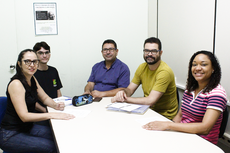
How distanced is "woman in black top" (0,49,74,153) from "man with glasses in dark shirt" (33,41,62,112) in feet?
2.31

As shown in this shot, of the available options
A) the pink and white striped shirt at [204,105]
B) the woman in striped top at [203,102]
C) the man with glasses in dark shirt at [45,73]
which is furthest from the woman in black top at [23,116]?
the pink and white striped shirt at [204,105]

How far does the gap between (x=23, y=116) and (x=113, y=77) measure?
4.68 feet

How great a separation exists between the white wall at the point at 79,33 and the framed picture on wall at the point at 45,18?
6 cm

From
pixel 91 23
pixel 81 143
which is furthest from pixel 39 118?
pixel 91 23

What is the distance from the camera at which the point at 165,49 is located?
9.93 ft

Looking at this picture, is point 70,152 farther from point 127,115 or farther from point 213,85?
point 213,85

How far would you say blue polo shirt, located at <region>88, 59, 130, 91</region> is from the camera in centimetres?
274

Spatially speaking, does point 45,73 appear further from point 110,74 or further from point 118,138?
point 118,138

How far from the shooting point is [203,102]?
1.44 meters

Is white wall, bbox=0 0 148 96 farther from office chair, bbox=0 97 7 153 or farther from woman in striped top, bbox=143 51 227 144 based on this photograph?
woman in striped top, bbox=143 51 227 144

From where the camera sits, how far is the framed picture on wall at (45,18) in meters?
3.04

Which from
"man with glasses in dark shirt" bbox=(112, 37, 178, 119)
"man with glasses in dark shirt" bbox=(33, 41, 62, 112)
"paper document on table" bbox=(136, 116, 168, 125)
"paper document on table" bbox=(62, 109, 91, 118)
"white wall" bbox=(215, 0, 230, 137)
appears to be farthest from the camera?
"man with glasses in dark shirt" bbox=(33, 41, 62, 112)

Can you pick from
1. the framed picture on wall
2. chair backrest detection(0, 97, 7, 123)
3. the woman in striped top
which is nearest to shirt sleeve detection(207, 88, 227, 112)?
the woman in striped top

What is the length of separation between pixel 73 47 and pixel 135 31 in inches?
44.4
